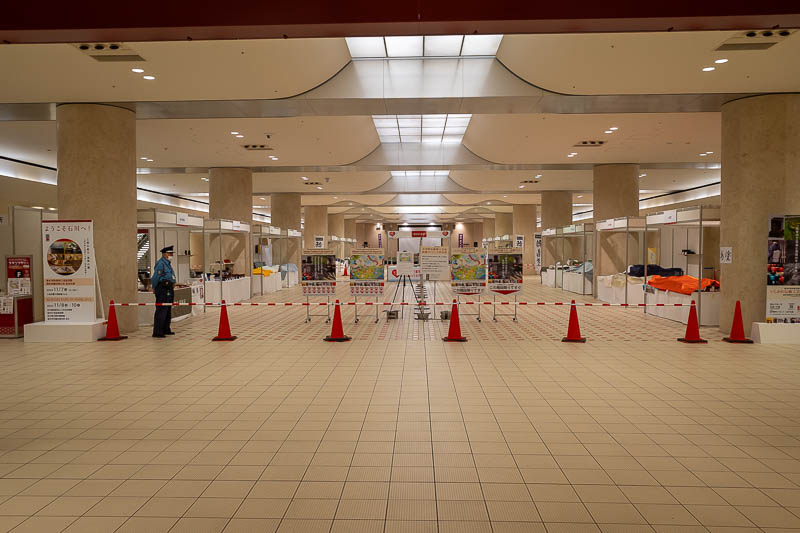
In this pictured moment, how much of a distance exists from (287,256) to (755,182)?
19.5 meters

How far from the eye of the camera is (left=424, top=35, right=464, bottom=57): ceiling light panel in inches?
379

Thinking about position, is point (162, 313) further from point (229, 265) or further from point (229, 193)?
point (229, 193)

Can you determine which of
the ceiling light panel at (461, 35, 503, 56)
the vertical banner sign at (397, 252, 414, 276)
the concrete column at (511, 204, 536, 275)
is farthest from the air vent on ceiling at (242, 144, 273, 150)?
the concrete column at (511, 204, 536, 275)

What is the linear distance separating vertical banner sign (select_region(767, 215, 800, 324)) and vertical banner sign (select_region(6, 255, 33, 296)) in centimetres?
1426

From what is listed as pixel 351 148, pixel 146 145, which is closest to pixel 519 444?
pixel 351 148

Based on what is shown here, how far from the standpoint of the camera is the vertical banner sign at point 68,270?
9703 mm

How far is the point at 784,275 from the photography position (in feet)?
31.4

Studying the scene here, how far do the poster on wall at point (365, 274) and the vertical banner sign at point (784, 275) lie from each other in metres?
7.70

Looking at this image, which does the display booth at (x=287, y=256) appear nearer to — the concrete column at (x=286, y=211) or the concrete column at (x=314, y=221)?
the concrete column at (x=286, y=211)

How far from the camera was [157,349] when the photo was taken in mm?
9086

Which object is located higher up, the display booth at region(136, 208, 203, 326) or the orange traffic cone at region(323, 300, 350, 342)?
the display booth at region(136, 208, 203, 326)

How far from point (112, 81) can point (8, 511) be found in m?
7.66

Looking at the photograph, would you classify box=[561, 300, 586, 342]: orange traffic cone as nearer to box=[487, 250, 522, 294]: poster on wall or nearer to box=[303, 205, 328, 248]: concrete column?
box=[487, 250, 522, 294]: poster on wall

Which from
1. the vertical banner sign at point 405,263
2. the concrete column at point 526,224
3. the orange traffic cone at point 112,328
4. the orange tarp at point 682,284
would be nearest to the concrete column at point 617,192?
the orange tarp at point 682,284
